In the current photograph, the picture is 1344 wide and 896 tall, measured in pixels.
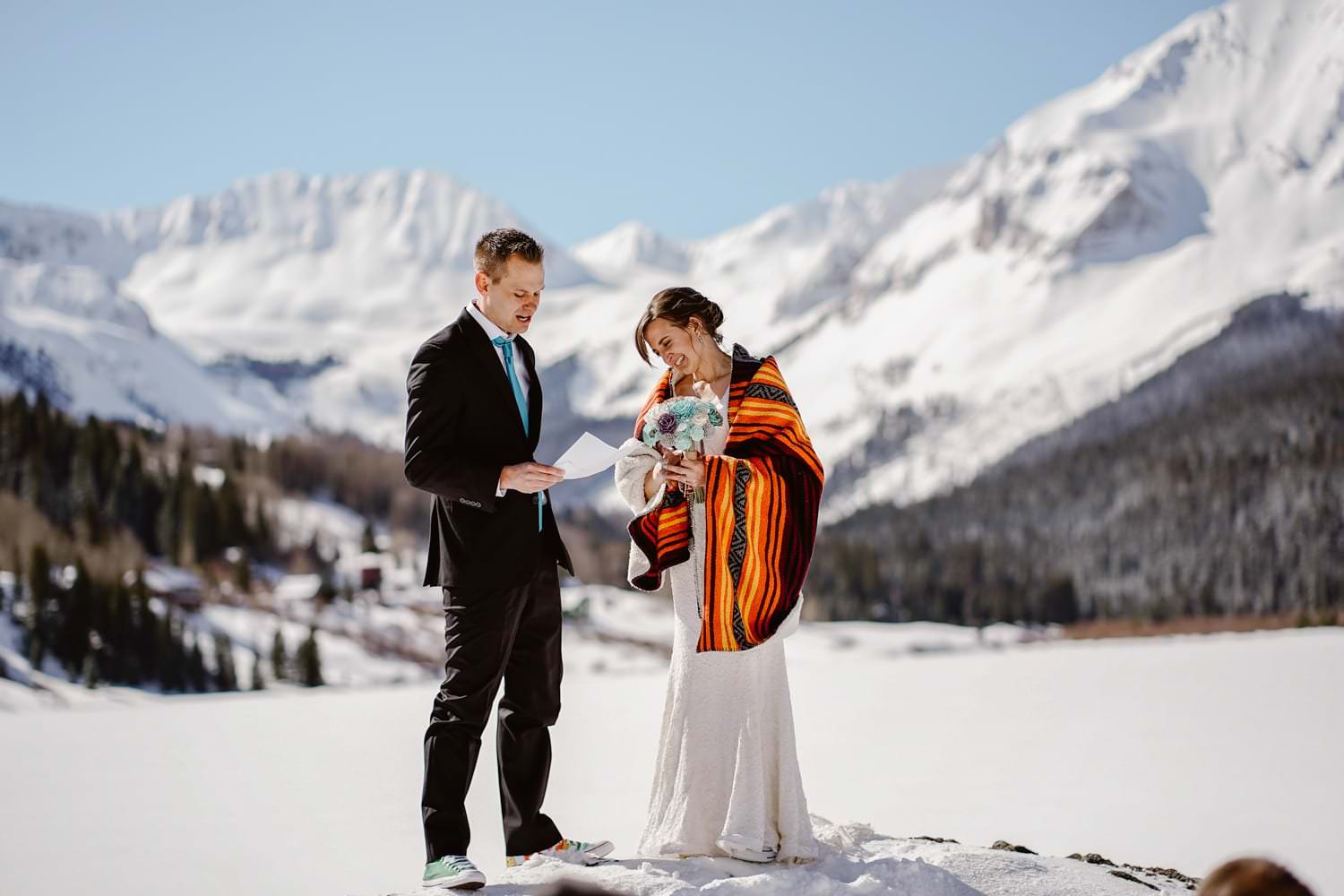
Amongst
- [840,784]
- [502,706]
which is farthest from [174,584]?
[502,706]

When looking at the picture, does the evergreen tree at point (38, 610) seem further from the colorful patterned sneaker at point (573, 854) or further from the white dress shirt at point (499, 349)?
the white dress shirt at point (499, 349)

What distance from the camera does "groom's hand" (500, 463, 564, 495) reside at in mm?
5824

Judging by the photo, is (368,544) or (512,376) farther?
(368,544)

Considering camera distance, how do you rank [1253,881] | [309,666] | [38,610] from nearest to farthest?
1. [1253,881]
2. [38,610]
3. [309,666]

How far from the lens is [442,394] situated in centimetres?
598

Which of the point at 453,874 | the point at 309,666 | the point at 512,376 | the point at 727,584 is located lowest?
the point at 309,666

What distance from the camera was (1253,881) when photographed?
339cm

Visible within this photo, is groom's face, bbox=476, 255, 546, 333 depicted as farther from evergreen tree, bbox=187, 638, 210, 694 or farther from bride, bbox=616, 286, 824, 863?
evergreen tree, bbox=187, 638, 210, 694

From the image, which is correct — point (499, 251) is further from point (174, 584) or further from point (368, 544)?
point (368, 544)

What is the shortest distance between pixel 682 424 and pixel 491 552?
99cm

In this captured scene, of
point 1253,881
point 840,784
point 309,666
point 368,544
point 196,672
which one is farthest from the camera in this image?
point 368,544

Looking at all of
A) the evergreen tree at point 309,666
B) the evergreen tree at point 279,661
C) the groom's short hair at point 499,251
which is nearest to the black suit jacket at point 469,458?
the groom's short hair at point 499,251

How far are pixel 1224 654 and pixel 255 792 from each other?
10.5m

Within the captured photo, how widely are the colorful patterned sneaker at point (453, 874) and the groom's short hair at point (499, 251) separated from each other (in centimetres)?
246
